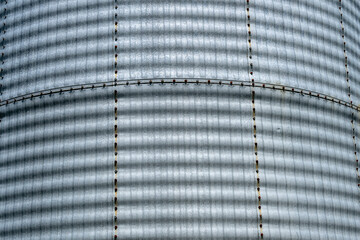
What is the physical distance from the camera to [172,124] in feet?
28.4

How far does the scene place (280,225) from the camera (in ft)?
28.0

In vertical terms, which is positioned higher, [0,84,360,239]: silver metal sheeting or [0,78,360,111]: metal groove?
[0,78,360,111]: metal groove

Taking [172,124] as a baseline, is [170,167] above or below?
below

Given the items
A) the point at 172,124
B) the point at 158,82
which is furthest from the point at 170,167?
the point at 158,82

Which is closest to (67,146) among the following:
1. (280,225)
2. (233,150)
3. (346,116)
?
(233,150)

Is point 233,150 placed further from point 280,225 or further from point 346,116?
point 346,116

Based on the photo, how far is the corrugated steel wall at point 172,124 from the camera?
27.6 feet

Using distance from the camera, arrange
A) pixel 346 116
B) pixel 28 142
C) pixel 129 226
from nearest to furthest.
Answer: pixel 129 226 → pixel 28 142 → pixel 346 116

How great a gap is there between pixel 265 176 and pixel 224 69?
170cm

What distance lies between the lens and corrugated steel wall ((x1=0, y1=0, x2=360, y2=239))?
8.40 m

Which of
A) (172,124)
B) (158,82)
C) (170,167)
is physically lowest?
(170,167)

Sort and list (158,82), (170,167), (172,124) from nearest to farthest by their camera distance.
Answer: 1. (170,167)
2. (172,124)
3. (158,82)

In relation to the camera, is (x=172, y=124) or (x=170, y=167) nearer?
(x=170, y=167)

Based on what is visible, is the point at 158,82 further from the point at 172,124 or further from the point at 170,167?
the point at 170,167
